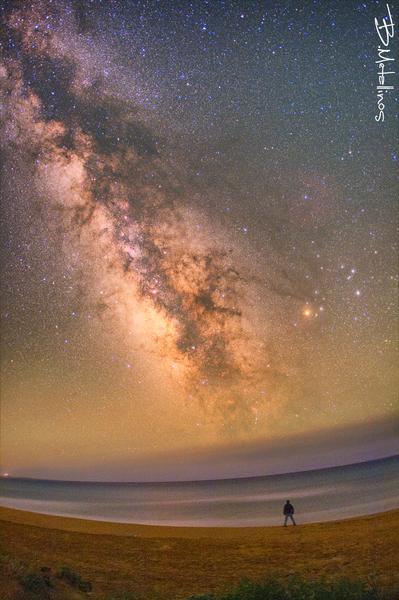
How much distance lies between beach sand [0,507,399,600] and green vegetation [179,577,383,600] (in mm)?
410

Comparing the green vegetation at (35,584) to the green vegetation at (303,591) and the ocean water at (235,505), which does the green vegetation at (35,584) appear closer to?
the green vegetation at (303,591)

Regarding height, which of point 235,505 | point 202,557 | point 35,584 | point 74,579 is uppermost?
point 35,584

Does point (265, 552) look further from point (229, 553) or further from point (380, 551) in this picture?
point (380, 551)

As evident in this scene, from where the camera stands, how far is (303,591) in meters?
6.65

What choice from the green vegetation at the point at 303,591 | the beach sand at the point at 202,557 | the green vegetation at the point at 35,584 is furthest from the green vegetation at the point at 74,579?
the green vegetation at the point at 303,591

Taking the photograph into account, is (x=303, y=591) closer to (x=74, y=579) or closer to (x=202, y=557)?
(x=202, y=557)

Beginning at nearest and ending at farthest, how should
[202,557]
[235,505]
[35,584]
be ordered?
[35,584] → [202,557] → [235,505]

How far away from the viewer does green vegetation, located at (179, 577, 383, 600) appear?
622 cm

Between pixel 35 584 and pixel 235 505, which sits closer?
pixel 35 584

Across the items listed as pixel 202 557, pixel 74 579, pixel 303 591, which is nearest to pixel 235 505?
pixel 202 557

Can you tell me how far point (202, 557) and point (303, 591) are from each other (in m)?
4.29

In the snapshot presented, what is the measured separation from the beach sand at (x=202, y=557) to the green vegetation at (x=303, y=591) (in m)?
0.41

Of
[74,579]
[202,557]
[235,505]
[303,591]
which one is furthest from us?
[235,505]

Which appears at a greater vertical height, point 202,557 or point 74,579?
point 74,579
